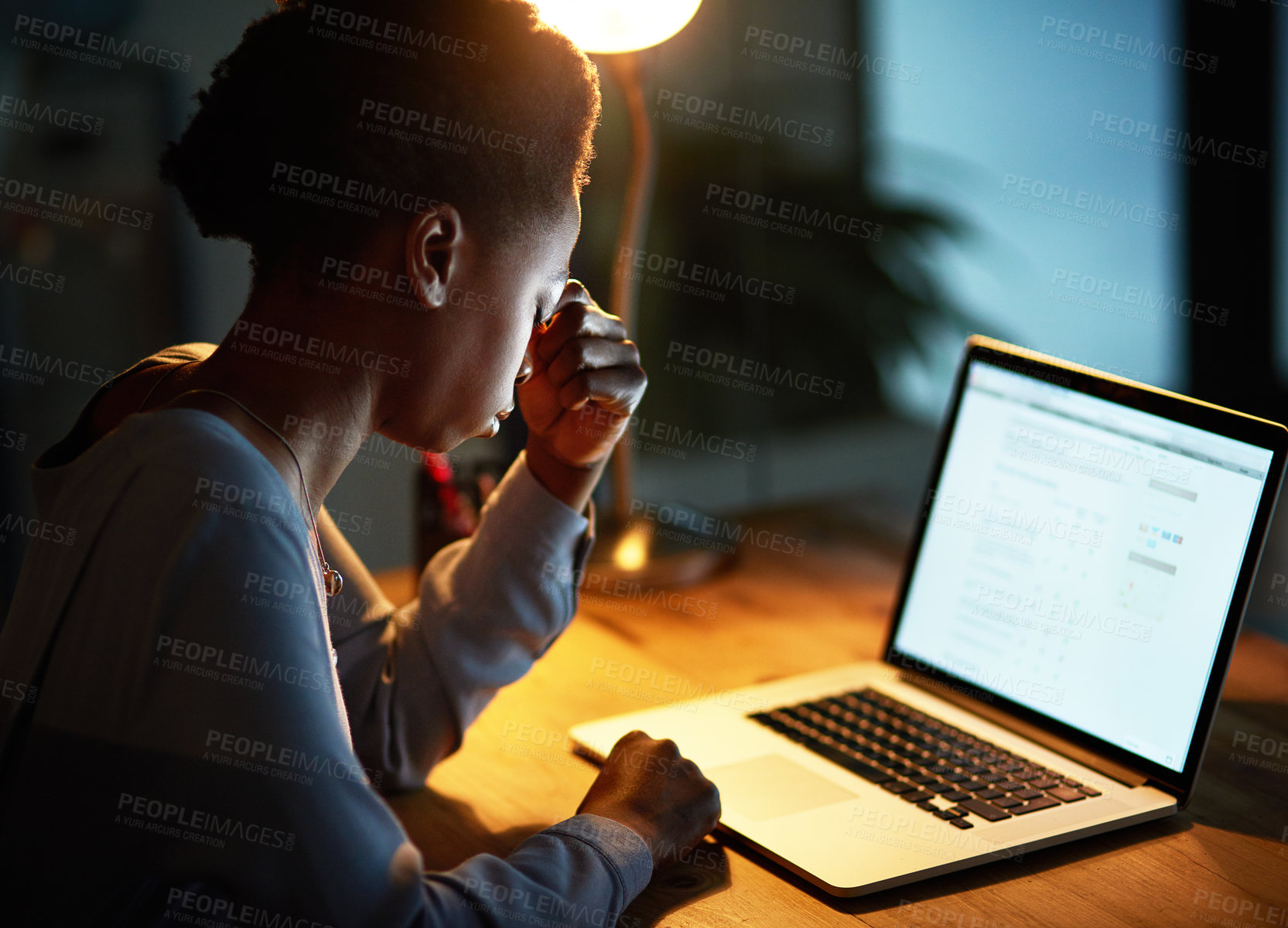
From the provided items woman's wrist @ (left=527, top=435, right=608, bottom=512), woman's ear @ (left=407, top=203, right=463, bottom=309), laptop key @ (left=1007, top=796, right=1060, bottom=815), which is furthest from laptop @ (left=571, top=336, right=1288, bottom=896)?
woman's ear @ (left=407, top=203, right=463, bottom=309)

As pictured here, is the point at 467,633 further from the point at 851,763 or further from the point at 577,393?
the point at 851,763

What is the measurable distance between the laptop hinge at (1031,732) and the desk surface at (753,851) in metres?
0.05

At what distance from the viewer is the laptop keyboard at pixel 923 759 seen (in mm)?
892

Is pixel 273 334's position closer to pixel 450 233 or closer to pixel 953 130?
pixel 450 233

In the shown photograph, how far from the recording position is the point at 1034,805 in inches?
35.1

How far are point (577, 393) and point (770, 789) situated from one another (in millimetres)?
417

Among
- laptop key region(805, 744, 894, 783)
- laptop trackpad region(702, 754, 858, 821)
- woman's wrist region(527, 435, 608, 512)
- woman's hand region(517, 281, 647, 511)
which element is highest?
woman's hand region(517, 281, 647, 511)

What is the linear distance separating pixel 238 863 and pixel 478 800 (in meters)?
0.37

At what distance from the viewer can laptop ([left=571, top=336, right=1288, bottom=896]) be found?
0.88 metres

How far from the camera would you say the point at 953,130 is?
2.15 m

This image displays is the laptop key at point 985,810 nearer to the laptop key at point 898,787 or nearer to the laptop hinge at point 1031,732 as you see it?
the laptop key at point 898,787

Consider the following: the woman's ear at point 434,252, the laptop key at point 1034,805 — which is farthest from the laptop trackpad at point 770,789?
the woman's ear at point 434,252

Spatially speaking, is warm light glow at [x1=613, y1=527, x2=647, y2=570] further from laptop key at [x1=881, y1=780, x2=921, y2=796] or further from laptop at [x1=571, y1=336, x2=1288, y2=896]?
→ laptop key at [x1=881, y1=780, x2=921, y2=796]

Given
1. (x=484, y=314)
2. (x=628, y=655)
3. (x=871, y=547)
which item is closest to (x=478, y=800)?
(x=628, y=655)
